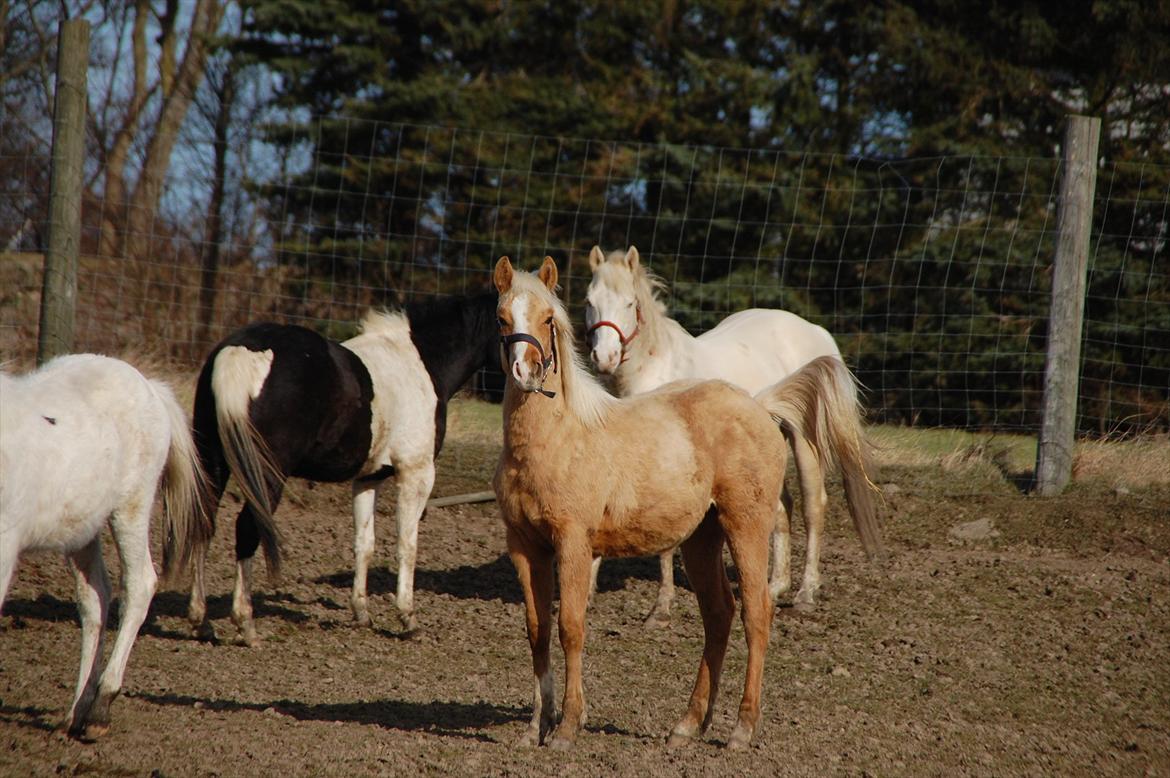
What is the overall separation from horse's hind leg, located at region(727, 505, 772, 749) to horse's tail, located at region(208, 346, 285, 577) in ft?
7.97

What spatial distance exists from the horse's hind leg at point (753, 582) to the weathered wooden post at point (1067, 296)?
17.2 feet

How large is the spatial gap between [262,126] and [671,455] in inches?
558

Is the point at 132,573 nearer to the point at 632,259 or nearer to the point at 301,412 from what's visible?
the point at 301,412

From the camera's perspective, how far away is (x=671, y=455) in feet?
13.9

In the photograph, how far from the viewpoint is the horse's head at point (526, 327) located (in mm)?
3986

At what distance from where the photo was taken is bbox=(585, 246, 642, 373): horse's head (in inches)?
265

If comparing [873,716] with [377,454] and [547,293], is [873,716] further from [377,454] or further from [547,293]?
[377,454]

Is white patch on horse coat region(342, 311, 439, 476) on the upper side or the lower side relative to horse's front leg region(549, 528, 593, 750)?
upper

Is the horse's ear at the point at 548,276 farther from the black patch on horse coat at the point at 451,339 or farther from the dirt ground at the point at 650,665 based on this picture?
the black patch on horse coat at the point at 451,339

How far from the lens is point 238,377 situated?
555cm

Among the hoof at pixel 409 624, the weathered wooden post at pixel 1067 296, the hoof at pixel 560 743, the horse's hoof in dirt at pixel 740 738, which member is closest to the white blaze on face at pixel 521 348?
the hoof at pixel 560 743

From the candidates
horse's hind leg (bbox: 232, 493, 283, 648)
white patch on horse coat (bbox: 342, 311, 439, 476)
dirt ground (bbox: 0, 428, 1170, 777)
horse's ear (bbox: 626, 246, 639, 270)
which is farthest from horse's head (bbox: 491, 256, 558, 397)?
horse's ear (bbox: 626, 246, 639, 270)

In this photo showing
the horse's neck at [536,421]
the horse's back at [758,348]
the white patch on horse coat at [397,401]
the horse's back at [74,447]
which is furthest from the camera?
the horse's back at [758,348]

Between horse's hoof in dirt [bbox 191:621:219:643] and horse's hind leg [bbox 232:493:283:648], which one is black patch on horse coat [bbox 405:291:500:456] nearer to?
horse's hind leg [bbox 232:493:283:648]
